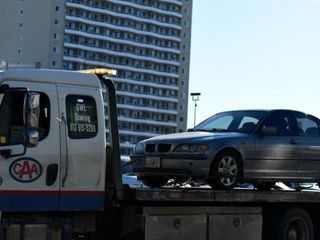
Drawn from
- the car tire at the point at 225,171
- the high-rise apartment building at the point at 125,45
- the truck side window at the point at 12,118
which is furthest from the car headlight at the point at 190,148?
the high-rise apartment building at the point at 125,45

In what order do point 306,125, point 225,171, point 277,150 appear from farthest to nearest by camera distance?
point 306,125, point 277,150, point 225,171

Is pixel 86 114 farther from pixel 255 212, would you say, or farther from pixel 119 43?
pixel 119 43

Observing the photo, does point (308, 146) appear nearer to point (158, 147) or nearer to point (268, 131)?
point (268, 131)

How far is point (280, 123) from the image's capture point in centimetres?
1132

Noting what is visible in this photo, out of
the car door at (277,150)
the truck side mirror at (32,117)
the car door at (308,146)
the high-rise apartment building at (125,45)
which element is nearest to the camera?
the truck side mirror at (32,117)

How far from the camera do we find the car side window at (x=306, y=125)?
1152cm

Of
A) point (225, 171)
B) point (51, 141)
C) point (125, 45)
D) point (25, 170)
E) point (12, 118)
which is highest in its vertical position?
point (125, 45)

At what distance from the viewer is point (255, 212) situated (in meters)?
10.8

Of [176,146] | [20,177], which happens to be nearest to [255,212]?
[176,146]

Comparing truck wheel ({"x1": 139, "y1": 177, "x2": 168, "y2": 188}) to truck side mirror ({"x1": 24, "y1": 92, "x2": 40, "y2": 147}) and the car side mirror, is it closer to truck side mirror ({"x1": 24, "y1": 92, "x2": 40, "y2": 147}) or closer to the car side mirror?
the car side mirror

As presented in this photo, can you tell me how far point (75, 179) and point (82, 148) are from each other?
41cm

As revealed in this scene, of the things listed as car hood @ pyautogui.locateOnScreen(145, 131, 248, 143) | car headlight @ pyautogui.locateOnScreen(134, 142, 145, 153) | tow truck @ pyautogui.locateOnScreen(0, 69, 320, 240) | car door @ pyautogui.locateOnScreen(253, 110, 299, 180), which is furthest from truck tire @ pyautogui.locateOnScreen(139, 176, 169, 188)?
car door @ pyautogui.locateOnScreen(253, 110, 299, 180)

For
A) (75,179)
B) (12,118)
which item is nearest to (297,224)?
(75,179)

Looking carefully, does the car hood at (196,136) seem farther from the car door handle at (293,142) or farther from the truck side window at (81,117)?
the truck side window at (81,117)
